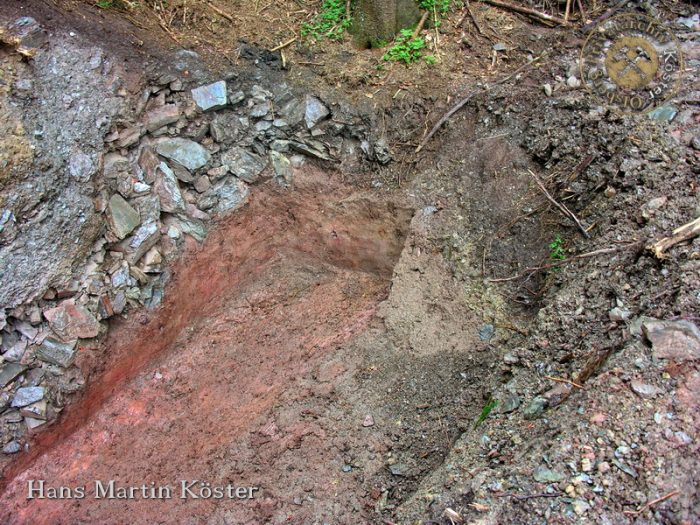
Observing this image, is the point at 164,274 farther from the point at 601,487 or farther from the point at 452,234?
the point at 601,487

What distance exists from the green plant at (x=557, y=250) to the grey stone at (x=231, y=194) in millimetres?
2607

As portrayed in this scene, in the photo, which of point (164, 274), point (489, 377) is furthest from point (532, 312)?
point (164, 274)

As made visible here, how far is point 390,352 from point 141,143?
8.63 feet

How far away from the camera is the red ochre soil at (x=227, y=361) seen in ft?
12.1

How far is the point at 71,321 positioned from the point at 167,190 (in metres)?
1.27

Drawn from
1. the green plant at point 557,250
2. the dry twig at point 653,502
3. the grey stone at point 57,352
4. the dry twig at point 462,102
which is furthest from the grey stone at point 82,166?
the dry twig at point 653,502

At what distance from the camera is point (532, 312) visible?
148 inches

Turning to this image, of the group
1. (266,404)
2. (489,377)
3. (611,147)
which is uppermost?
(611,147)

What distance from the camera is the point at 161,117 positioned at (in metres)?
4.52

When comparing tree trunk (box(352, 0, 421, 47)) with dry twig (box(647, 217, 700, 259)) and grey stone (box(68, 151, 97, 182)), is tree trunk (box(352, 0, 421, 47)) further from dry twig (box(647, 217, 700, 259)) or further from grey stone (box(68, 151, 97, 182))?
dry twig (box(647, 217, 700, 259))

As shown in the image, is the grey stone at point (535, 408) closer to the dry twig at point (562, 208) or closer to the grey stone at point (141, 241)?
the dry twig at point (562, 208)

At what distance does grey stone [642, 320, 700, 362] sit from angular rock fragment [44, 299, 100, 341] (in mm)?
3692

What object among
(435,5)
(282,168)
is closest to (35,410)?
(282,168)

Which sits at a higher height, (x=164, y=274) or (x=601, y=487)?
(x=601, y=487)
